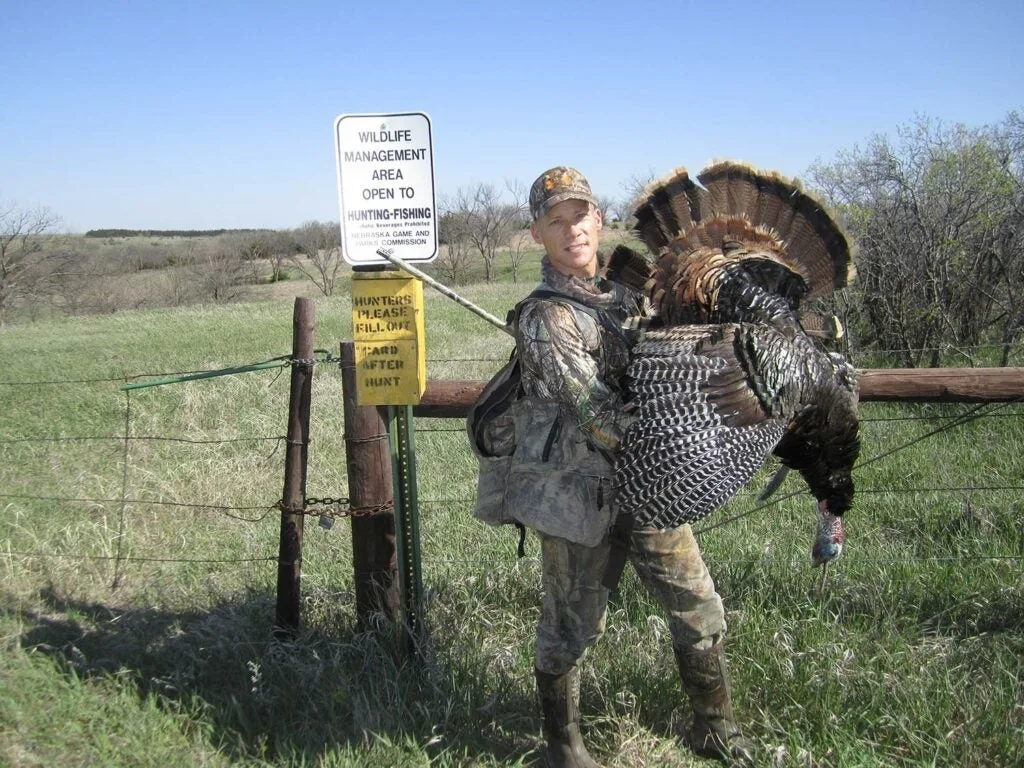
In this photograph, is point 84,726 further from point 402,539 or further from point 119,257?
point 119,257

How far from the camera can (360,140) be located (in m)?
2.98

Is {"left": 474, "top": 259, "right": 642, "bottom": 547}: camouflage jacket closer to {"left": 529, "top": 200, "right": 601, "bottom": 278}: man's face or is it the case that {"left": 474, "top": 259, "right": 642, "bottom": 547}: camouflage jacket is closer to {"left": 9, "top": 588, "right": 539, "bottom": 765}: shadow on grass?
{"left": 529, "top": 200, "right": 601, "bottom": 278}: man's face

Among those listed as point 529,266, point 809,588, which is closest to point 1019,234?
point 809,588

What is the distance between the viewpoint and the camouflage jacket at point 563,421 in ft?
7.79

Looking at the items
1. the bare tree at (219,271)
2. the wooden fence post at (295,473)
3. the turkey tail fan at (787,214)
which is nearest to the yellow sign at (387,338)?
the wooden fence post at (295,473)

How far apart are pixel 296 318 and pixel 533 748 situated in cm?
202

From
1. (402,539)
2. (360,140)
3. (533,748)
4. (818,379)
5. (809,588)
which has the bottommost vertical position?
(533,748)

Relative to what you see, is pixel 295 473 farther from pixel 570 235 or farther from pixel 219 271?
pixel 219 271

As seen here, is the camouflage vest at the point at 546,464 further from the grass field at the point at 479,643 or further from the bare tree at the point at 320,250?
the bare tree at the point at 320,250

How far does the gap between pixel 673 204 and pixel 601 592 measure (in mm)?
1418

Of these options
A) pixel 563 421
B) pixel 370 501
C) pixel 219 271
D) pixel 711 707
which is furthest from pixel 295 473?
pixel 219 271

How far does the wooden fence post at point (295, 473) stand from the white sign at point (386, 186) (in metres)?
0.58

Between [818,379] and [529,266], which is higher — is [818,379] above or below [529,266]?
below

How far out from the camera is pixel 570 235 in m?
2.59
